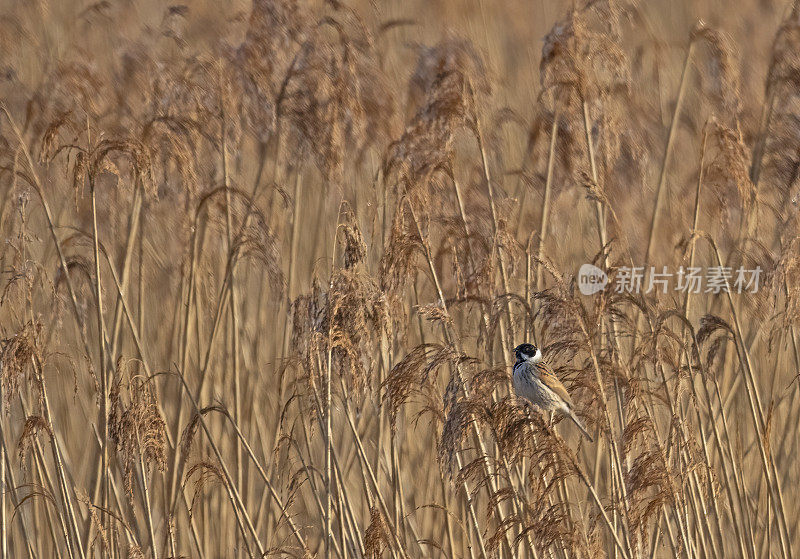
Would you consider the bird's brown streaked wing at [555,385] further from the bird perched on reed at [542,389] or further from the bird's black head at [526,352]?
the bird's black head at [526,352]

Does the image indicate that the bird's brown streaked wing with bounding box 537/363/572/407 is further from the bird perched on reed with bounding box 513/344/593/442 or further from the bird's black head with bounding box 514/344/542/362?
the bird's black head with bounding box 514/344/542/362

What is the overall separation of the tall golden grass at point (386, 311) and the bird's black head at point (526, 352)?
0.11m

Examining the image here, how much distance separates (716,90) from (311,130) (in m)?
1.68

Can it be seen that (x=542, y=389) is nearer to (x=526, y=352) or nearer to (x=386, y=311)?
(x=526, y=352)

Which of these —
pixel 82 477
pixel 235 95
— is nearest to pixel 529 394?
pixel 235 95

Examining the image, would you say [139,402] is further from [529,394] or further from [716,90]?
[716,90]

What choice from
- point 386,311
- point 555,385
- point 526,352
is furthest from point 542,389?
point 386,311

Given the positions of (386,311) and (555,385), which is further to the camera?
(555,385)

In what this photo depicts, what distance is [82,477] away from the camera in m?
4.66

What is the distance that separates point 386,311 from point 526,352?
66cm

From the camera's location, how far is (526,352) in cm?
321

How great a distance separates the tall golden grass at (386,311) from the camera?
292 cm

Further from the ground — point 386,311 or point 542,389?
point 386,311

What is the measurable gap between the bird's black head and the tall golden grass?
0.11m
